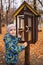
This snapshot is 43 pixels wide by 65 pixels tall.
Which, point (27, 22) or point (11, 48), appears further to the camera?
point (27, 22)

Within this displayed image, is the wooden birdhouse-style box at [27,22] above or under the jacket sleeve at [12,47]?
above

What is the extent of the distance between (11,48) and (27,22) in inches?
69.6

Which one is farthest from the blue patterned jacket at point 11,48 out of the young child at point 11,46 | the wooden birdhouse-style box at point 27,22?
the wooden birdhouse-style box at point 27,22

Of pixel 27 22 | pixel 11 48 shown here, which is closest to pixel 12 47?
pixel 11 48

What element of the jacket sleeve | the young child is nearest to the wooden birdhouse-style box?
the young child

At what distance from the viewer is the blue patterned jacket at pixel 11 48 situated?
468 centimetres

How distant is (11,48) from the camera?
465 cm

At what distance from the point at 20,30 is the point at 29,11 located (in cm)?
58

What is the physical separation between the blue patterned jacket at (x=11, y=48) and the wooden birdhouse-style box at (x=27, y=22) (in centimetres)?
131

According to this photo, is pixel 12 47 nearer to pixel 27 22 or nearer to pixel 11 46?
pixel 11 46

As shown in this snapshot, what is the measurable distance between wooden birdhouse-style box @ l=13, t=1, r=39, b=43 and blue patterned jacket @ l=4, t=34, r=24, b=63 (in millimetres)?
1305

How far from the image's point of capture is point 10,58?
4855mm

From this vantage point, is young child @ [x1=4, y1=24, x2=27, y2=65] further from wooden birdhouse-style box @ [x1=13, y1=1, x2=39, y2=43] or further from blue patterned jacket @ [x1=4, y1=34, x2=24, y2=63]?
wooden birdhouse-style box @ [x1=13, y1=1, x2=39, y2=43]

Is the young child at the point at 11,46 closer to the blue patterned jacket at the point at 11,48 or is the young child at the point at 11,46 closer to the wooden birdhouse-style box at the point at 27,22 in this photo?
the blue patterned jacket at the point at 11,48
